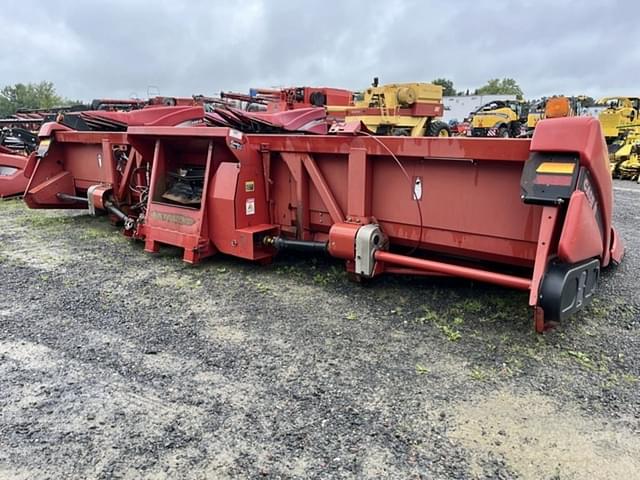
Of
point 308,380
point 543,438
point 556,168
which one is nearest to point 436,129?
point 556,168

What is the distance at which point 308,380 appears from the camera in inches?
90.0

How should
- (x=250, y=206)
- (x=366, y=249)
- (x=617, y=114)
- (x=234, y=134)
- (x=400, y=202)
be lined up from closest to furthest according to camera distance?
(x=366, y=249), (x=400, y=202), (x=234, y=134), (x=250, y=206), (x=617, y=114)

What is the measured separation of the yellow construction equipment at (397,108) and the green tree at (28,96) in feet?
173

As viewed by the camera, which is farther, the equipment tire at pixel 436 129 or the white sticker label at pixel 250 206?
the equipment tire at pixel 436 129

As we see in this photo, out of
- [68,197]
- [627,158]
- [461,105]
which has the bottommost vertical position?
[627,158]

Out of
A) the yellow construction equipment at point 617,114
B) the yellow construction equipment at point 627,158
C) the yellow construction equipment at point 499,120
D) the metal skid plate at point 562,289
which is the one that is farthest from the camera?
the yellow construction equipment at point 499,120

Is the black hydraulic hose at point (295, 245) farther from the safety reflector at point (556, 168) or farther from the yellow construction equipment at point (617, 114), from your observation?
the yellow construction equipment at point (617, 114)

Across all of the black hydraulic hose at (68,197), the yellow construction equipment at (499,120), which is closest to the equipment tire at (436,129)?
the yellow construction equipment at (499,120)

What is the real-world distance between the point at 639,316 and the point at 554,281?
3.59 ft

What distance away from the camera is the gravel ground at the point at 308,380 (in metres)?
1.78

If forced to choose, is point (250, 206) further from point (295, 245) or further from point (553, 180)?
point (553, 180)

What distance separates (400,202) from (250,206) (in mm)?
1184

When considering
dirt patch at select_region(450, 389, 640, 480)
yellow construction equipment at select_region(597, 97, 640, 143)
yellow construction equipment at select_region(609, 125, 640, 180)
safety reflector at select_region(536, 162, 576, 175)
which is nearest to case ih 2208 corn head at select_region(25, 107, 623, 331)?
safety reflector at select_region(536, 162, 576, 175)

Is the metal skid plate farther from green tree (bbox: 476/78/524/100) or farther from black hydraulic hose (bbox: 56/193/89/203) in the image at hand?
green tree (bbox: 476/78/524/100)
